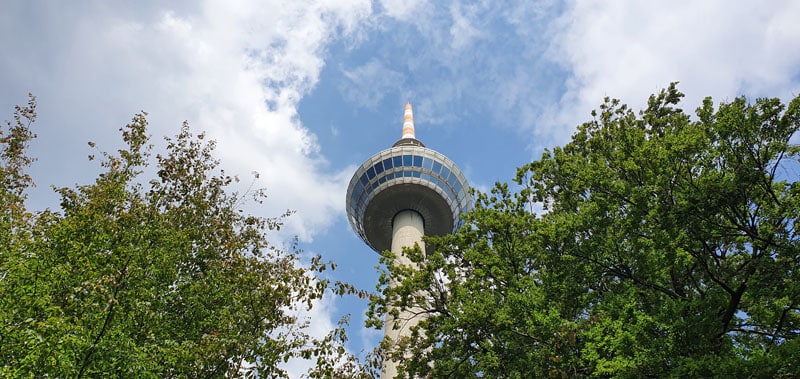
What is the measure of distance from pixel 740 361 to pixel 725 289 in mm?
2208

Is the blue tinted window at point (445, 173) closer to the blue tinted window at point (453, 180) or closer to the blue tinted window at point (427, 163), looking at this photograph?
the blue tinted window at point (453, 180)

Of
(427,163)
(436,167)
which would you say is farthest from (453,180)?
(427,163)

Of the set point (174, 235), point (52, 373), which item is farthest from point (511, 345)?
point (52, 373)

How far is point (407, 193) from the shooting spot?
148 feet

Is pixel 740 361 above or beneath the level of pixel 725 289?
beneath

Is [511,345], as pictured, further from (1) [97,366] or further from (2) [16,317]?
(2) [16,317]

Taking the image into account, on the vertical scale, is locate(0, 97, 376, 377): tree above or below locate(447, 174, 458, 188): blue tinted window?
below

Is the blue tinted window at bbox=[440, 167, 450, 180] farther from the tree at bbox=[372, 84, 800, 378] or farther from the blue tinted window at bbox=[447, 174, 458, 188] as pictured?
the tree at bbox=[372, 84, 800, 378]

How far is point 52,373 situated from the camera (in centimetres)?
929

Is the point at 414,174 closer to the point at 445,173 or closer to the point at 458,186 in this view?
the point at 445,173

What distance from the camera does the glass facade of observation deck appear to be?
1779 inches

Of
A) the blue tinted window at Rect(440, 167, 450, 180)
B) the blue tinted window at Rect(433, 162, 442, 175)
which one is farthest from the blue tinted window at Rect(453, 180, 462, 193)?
the blue tinted window at Rect(433, 162, 442, 175)

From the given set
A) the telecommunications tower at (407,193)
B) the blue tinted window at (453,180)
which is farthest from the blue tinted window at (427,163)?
the blue tinted window at (453,180)

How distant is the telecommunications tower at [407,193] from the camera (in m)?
45.0
